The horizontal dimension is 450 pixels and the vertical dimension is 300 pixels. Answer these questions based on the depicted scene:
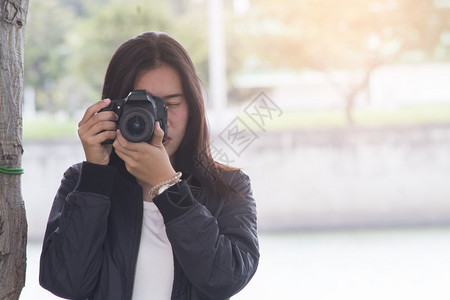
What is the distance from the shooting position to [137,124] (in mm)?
1114

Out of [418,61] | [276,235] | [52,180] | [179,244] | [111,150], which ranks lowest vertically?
[276,235]

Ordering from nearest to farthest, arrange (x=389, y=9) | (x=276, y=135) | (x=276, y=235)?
(x=276, y=235)
(x=276, y=135)
(x=389, y=9)

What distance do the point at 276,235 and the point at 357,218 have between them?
3.11 ft

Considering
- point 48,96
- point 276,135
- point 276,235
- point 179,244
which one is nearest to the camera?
point 179,244

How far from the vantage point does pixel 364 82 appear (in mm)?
8625

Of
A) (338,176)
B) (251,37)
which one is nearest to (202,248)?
(338,176)

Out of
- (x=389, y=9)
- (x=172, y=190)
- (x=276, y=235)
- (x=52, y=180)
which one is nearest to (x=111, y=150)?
(x=172, y=190)

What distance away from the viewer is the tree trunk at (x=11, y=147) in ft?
3.61

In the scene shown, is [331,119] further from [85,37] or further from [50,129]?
[50,129]

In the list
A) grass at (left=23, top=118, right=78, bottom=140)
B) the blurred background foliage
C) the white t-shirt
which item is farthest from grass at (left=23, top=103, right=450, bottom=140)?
the white t-shirt

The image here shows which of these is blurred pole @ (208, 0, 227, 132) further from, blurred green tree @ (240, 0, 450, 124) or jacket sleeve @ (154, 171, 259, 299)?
jacket sleeve @ (154, 171, 259, 299)

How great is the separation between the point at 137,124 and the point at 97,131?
0.07m

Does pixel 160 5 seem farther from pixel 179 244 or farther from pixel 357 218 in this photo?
pixel 179 244

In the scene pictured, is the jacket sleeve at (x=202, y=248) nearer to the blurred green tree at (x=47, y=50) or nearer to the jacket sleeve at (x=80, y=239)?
the jacket sleeve at (x=80, y=239)
